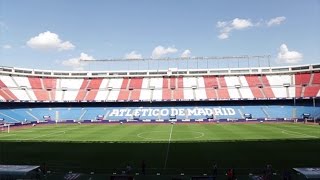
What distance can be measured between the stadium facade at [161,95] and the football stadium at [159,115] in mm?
288

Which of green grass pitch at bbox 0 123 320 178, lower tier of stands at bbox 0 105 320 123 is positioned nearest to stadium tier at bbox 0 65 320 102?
lower tier of stands at bbox 0 105 320 123

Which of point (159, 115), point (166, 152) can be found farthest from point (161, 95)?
point (166, 152)

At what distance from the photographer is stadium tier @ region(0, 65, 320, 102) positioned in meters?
95.9

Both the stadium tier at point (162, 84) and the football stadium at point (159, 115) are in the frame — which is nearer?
the football stadium at point (159, 115)

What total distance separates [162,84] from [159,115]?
17290mm

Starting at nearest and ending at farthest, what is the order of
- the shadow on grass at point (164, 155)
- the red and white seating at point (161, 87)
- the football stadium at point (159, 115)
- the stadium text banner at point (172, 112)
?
the shadow on grass at point (164, 155) → the football stadium at point (159, 115) → the stadium text banner at point (172, 112) → the red and white seating at point (161, 87)

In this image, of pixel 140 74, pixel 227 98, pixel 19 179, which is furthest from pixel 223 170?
pixel 140 74

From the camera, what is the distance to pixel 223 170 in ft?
97.7

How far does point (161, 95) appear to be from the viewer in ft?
329

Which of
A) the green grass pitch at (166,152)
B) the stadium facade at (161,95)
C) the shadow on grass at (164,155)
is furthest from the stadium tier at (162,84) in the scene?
the shadow on grass at (164,155)

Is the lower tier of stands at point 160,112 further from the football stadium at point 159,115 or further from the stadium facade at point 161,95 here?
the football stadium at point 159,115

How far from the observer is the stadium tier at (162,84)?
95938mm

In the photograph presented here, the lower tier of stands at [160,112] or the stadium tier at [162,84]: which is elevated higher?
the stadium tier at [162,84]

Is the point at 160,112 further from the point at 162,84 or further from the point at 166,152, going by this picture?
the point at 166,152
